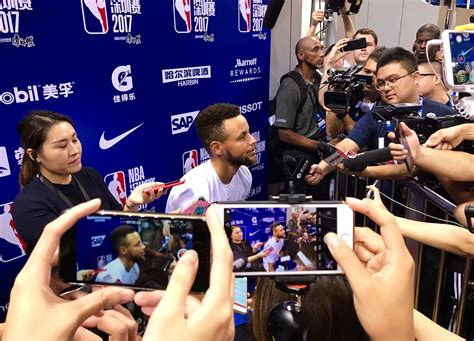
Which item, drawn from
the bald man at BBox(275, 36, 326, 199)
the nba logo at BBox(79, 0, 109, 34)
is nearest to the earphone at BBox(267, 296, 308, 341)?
the nba logo at BBox(79, 0, 109, 34)

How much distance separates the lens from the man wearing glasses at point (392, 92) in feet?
9.55

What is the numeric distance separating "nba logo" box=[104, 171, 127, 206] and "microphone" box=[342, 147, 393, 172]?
1555mm

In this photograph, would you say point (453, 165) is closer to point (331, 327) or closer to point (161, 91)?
point (331, 327)

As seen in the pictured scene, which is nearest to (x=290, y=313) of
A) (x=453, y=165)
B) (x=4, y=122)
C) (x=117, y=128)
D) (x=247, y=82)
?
(x=453, y=165)

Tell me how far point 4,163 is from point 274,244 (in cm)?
182

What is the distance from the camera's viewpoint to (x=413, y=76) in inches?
116

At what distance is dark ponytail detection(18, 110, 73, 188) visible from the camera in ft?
7.27

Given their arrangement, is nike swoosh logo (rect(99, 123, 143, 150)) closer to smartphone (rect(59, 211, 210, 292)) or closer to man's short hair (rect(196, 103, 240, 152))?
man's short hair (rect(196, 103, 240, 152))

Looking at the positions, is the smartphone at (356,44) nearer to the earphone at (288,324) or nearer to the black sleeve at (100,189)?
the black sleeve at (100,189)

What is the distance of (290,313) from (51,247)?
48cm

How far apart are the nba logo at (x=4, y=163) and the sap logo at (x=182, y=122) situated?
4.43ft

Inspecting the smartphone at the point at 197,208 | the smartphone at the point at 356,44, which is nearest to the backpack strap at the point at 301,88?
the smartphone at the point at 356,44

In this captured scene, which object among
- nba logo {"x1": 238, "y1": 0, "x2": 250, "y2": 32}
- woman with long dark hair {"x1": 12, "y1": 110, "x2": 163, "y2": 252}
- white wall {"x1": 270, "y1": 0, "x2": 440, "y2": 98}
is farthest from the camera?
white wall {"x1": 270, "y1": 0, "x2": 440, "y2": 98}

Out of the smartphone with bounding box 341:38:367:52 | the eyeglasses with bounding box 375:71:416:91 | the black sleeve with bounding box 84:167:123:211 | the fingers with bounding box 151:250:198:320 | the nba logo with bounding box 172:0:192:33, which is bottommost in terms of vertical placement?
the black sleeve with bounding box 84:167:123:211
